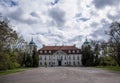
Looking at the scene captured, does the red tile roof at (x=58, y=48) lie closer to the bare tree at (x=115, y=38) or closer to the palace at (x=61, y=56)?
the palace at (x=61, y=56)

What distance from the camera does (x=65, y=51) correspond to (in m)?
122

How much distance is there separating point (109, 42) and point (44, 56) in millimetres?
70710

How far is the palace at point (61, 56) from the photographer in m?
120

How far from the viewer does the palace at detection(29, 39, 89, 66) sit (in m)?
120

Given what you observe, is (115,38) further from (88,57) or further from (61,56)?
(61,56)

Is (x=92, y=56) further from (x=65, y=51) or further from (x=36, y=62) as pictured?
(x=65, y=51)

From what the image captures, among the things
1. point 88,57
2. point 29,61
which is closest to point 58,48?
point 88,57

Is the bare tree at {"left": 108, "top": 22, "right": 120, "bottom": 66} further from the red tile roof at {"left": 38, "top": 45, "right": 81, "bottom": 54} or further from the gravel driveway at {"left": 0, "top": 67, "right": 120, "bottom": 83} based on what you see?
the red tile roof at {"left": 38, "top": 45, "right": 81, "bottom": 54}

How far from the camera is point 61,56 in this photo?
120 meters

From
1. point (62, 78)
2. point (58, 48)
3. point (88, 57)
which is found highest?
point (58, 48)

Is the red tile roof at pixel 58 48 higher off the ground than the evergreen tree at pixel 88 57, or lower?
higher

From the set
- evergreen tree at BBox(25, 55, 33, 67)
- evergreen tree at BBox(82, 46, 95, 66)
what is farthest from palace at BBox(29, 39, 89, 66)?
evergreen tree at BBox(25, 55, 33, 67)

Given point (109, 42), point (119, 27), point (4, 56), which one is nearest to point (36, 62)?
point (109, 42)

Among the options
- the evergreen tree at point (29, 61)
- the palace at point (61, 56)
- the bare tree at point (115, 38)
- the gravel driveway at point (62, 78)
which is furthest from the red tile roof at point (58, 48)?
the gravel driveway at point (62, 78)
